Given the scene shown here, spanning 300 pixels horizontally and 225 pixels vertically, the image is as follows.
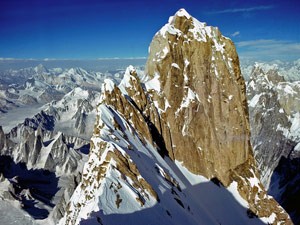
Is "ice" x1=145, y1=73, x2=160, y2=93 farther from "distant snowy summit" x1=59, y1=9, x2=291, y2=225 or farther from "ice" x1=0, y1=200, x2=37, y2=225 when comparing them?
"ice" x1=0, y1=200, x2=37, y2=225

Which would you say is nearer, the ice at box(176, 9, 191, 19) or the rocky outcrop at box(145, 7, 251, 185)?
the rocky outcrop at box(145, 7, 251, 185)

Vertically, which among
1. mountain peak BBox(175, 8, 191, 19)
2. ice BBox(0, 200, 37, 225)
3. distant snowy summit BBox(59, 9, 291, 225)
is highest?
mountain peak BBox(175, 8, 191, 19)

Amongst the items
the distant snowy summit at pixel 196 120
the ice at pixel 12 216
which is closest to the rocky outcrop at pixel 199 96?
the distant snowy summit at pixel 196 120

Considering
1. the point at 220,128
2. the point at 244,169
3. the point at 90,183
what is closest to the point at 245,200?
the point at 244,169

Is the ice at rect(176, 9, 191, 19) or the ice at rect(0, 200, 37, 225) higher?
the ice at rect(176, 9, 191, 19)

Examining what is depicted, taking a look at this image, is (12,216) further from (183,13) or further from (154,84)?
(183,13)

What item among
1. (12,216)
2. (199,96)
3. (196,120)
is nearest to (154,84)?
(199,96)

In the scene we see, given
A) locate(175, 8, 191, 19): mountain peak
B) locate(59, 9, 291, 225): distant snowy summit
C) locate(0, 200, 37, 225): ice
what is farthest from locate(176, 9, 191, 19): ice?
locate(0, 200, 37, 225): ice

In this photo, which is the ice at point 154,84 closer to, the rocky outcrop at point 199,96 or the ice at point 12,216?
the rocky outcrop at point 199,96
